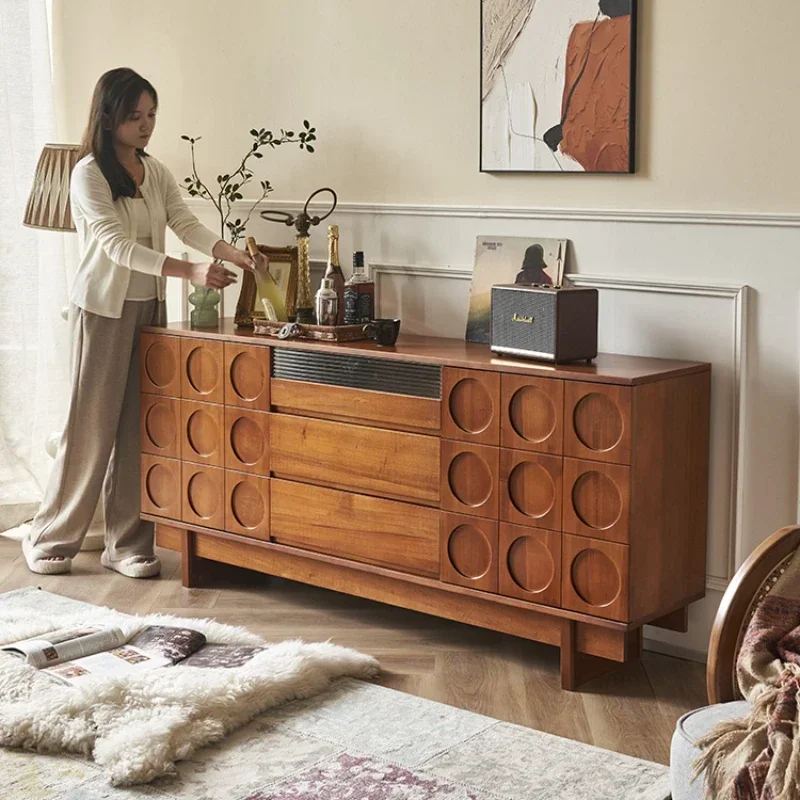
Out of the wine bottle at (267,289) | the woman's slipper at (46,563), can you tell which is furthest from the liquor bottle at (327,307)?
the woman's slipper at (46,563)

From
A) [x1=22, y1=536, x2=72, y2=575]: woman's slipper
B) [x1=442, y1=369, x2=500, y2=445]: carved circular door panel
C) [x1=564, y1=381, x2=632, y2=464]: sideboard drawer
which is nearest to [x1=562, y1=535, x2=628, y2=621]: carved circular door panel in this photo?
[x1=564, y1=381, x2=632, y2=464]: sideboard drawer

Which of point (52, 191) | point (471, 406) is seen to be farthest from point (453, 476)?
point (52, 191)

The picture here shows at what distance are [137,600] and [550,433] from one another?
1462 millimetres

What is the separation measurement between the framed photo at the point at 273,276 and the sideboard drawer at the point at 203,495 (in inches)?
18.9

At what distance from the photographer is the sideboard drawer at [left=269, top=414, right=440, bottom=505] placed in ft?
10.5

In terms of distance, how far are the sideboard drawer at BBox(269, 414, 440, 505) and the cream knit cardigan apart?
68 cm

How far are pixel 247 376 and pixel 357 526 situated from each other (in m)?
0.57

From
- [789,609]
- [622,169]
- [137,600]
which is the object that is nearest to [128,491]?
[137,600]

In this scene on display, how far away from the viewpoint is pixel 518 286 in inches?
123

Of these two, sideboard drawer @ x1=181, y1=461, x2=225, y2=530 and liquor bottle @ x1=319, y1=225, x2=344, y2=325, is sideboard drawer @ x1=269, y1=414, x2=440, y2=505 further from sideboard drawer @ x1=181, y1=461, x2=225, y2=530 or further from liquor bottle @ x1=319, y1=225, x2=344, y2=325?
liquor bottle @ x1=319, y1=225, x2=344, y2=325

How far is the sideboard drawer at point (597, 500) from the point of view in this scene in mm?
2838

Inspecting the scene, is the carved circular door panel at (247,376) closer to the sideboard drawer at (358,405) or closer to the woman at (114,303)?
the sideboard drawer at (358,405)

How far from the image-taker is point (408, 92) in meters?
3.64

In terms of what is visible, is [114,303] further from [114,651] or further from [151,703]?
[151,703]
